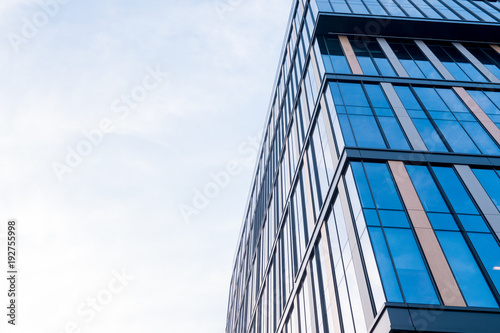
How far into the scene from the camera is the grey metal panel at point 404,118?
68.0 ft

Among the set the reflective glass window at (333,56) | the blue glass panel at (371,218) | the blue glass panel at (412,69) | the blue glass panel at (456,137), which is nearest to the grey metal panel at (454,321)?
the blue glass panel at (371,218)

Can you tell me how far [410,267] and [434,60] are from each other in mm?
20294

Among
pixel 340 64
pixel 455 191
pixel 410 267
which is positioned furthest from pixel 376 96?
pixel 410 267

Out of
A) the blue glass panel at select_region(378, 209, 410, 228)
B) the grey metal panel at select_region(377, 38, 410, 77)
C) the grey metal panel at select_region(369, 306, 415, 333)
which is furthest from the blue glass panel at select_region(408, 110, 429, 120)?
the grey metal panel at select_region(369, 306, 415, 333)

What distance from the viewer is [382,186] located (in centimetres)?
1778

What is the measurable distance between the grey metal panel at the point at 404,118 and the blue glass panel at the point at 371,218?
598 cm

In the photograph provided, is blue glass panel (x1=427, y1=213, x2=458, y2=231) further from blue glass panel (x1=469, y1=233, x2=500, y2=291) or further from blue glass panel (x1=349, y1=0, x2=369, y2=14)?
blue glass panel (x1=349, y1=0, x2=369, y2=14)

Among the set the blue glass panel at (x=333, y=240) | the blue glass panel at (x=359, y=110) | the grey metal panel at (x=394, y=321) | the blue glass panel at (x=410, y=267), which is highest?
the blue glass panel at (x=359, y=110)

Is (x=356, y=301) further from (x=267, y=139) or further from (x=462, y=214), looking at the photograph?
(x=267, y=139)

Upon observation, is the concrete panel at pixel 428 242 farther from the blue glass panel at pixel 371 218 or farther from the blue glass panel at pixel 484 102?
the blue glass panel at pixel 484 102

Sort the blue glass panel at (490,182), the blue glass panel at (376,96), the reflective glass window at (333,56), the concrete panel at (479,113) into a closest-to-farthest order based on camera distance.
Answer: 1. the blue glass panel at (490,182)
2. the concrete panel at (479,113)
3. the blue glass panel at (376,96)
4. the reflective glass window at (333,56)

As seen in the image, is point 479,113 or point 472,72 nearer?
point 479,113

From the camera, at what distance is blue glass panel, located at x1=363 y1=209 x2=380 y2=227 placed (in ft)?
51.9

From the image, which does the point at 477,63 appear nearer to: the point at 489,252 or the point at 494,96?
the point at 494,96
